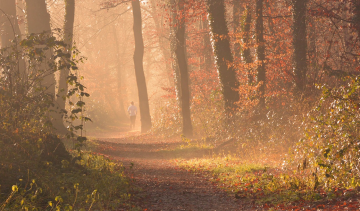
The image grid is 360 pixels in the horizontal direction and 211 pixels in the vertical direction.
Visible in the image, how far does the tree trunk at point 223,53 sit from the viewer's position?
50.4ft

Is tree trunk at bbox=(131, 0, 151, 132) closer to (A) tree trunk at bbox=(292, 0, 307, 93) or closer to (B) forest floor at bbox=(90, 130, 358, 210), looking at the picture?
(B) forest floor at bbox=(90, 130, 358, 210)

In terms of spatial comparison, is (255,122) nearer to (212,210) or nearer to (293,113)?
(293,113)

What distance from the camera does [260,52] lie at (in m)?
14.4

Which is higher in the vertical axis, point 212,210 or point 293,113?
point 293,113

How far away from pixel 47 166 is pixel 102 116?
2957 centimetres

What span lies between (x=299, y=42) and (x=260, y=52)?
1880 mm

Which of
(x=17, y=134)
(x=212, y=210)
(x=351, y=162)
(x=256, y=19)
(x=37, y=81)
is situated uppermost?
(x=256, y=19)

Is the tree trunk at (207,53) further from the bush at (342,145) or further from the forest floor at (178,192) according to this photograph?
the bush at (342,145)

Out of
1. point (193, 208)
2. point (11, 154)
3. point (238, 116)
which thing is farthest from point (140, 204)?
point (238, 116)

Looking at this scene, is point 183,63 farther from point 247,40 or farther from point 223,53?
point 247,40

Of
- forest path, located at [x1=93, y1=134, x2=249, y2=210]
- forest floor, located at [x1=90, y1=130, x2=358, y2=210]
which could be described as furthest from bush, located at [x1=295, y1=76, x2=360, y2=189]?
forest path, located at [x1=93, y1=134, x2=249, y2=210]

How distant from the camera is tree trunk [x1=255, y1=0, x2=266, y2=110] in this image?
1393cm

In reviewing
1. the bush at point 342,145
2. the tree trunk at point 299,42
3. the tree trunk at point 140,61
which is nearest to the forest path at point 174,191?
the bush at point 342,145

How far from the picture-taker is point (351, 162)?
19.8ft
